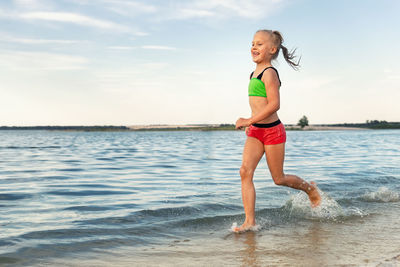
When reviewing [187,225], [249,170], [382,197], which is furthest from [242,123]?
[382,197]

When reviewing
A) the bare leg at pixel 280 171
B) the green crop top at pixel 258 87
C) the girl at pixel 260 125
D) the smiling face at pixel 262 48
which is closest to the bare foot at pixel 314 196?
the bare leg at pixel 280 171

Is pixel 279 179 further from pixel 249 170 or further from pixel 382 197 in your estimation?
pixel 382 197

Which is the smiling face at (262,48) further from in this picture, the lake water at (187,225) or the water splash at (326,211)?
the water splash at (326,211)

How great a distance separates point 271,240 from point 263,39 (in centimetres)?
235

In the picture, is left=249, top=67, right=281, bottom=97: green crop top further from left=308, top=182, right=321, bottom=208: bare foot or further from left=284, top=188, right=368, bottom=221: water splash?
left=284, top=188, right=368, bottom=221: water splash

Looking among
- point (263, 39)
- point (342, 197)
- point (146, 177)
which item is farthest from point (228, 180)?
point (263, 39)

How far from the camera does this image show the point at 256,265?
3701 millimetres

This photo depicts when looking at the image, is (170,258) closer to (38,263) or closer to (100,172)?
(38,263)

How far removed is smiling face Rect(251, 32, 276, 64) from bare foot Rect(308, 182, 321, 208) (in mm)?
1987

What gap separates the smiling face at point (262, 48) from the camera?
5117 mm

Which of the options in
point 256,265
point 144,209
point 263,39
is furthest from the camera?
point 144,209

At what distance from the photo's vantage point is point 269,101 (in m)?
4.98

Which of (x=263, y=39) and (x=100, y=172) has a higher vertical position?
(x=263, y=39)

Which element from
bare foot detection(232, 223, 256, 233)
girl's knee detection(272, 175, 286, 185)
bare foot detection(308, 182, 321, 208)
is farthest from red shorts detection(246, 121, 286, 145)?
bare foot detection(308, 182, 321, 208)
